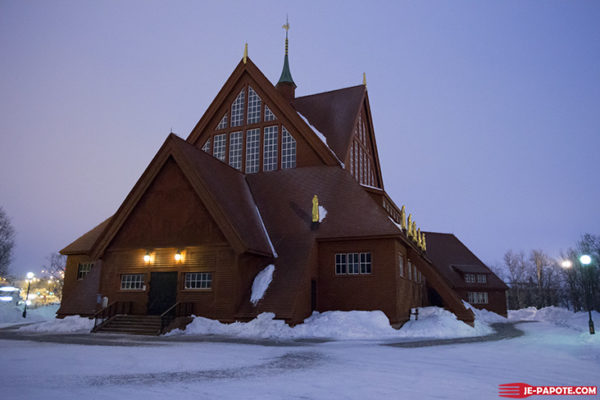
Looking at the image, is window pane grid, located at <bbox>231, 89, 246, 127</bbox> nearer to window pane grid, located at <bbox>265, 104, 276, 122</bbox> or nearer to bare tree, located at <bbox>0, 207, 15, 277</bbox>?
window pane grid, located at <bbox>265, 104, 276, 122</bbox>

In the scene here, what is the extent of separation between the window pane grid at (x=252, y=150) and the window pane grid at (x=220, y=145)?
1.88m

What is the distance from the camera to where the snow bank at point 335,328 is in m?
18.8

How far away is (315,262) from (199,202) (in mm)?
6839

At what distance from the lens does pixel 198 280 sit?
2173 cm

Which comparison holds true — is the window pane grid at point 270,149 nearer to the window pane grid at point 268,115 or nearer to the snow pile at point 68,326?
the window pane grid at point 268,115

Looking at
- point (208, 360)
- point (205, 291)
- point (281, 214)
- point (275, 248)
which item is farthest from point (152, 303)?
point (208, 360)

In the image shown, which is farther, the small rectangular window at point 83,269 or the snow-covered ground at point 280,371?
the small rectangular window at point 83,269

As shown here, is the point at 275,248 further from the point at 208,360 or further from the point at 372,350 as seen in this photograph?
the point at 208,360

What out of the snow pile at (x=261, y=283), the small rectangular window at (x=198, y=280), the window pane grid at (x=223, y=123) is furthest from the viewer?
the window pane grid at (x=223, y=123)

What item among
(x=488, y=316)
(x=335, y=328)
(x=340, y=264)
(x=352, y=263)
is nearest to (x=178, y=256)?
(x=340, y=264)

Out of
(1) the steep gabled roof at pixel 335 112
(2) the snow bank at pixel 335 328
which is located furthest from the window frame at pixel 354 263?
(1) the steep gabled roof at pixel 335 112

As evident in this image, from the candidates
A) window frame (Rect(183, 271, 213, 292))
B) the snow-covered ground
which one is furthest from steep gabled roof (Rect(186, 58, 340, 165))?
the snow-covered ground

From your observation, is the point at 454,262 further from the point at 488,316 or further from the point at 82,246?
the point at 82,246

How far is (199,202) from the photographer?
2206cm
